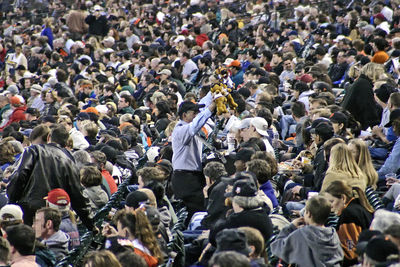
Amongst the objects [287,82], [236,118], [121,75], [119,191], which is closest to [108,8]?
[121,75]

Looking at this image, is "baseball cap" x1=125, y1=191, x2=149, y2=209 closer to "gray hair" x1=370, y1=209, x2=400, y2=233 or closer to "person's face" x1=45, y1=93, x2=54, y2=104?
"gray hair" x1=370, y1=209, x2=400, y2=233

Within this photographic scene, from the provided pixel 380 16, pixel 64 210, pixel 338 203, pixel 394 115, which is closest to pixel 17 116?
pixel 64 210

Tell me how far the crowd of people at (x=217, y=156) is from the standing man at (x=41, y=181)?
0.5 inches

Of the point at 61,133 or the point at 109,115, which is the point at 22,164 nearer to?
the point at 61,133

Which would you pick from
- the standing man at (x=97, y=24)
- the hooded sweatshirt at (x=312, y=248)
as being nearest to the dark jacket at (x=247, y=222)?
the hooded sweatshirt at (x=312, y=248)

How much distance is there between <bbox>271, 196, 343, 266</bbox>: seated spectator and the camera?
214 inches

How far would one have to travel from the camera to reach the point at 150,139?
40.2 ft

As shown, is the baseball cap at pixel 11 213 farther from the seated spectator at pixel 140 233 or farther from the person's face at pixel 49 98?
the person's face at pixel 49 98

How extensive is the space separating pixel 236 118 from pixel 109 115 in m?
3.52

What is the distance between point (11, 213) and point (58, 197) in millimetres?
463

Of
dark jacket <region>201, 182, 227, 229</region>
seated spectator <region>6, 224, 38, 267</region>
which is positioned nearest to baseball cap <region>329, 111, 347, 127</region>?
dark jacket <region>201, 182, 227, 229</region>

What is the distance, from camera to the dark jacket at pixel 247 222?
18.6 feet

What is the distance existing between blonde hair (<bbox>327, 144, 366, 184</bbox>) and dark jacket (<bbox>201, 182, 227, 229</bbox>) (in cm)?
110

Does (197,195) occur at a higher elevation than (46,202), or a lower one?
lower
